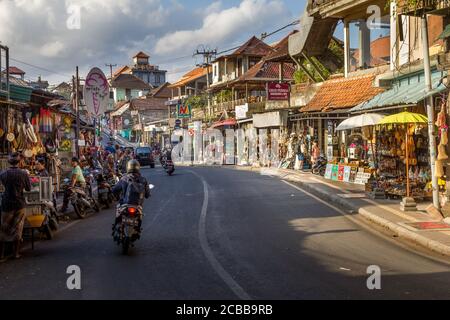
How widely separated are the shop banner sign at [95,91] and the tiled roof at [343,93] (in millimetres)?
12735

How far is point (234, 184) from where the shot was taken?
25062mm

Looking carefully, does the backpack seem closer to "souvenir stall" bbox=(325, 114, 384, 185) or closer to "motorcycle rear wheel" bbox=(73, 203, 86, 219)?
"motorcycle rear wheel" bbox=(73, 203, 86, 219)

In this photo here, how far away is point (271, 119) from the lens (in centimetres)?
4191

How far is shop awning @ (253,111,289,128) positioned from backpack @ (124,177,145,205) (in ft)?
98.9

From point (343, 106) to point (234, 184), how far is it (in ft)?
26.4

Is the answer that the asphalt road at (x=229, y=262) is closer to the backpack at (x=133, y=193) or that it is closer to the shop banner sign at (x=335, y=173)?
the backpack at (x=133, y=193)

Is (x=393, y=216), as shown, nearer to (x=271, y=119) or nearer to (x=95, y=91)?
(x=95, y=91)

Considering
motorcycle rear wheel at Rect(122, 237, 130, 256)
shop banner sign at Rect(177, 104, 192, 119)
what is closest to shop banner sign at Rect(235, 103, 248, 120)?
shop banner sign at Rect(177, 104, 192, 119)

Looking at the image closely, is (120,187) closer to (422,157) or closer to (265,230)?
(265,230)

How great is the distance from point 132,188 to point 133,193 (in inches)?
3.8

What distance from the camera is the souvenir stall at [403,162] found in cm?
1748

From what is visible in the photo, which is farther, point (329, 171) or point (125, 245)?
point (329, 171)

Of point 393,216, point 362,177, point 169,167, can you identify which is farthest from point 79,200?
point 169,167

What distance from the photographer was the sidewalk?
1134 cm
